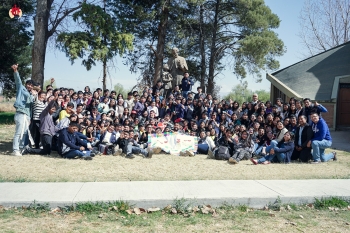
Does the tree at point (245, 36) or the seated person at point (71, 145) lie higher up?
the tree at point (245, 36)

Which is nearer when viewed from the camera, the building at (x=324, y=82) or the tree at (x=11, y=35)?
the building at (x=324, y=82)

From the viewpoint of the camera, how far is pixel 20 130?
368 inches

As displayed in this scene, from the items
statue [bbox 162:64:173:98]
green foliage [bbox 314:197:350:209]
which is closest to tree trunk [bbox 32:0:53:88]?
statue [bbox 162:64:173:98]

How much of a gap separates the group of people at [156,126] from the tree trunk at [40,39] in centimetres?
697

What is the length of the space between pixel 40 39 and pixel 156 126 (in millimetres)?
9712

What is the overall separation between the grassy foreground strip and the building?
1438cm

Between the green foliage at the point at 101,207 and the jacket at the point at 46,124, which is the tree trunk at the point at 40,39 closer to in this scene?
the jacket at the point at 46,124

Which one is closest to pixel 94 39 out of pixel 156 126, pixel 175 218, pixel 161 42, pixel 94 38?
pixel 94 38

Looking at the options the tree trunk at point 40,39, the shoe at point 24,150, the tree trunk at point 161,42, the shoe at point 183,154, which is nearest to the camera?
the shoe at point 24,150

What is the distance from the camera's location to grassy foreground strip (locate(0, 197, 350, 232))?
14.6 ft

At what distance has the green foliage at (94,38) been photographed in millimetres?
16428

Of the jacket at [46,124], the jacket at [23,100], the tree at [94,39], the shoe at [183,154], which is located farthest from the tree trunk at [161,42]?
the jacket at [23,100]

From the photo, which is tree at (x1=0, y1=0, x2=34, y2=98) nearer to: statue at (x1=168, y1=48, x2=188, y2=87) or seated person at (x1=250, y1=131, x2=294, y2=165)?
statue at (x1=168, y1=48, x2=188, y2=87)

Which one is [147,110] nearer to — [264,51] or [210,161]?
[210,161]
